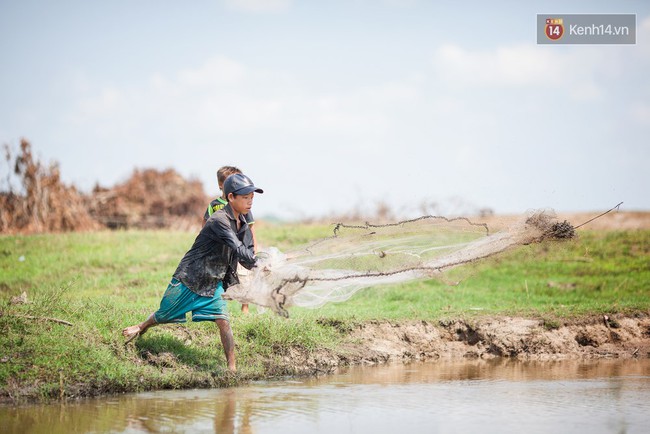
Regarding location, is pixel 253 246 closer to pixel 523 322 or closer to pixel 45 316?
pixel 45 316

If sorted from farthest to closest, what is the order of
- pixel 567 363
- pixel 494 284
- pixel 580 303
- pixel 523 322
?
pixel 494 284 → pixel 580 303 → pixel 523 322 → pixel 567 363

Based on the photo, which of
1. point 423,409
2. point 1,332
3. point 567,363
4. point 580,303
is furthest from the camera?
point 580,303

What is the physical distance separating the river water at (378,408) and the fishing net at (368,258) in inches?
37.8

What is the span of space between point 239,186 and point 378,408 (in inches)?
98.0

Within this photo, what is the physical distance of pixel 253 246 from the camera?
827 centimetres

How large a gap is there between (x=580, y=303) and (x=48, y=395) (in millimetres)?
8715

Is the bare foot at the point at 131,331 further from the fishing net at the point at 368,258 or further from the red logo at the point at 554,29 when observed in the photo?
the red logo at the point at 554,29

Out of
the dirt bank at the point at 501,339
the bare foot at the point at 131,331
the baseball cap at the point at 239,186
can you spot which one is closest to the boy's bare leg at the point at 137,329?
the bare foot at the point at 131,331

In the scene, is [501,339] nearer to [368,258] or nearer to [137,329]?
[368,258]

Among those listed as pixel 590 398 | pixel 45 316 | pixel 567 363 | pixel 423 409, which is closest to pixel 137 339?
pixel 45 316

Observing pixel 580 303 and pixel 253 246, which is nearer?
pixel 253 246

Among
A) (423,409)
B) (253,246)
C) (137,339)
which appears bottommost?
(423,409)

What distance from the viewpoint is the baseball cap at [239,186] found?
24.8ft

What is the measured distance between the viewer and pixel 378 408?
7.00m
